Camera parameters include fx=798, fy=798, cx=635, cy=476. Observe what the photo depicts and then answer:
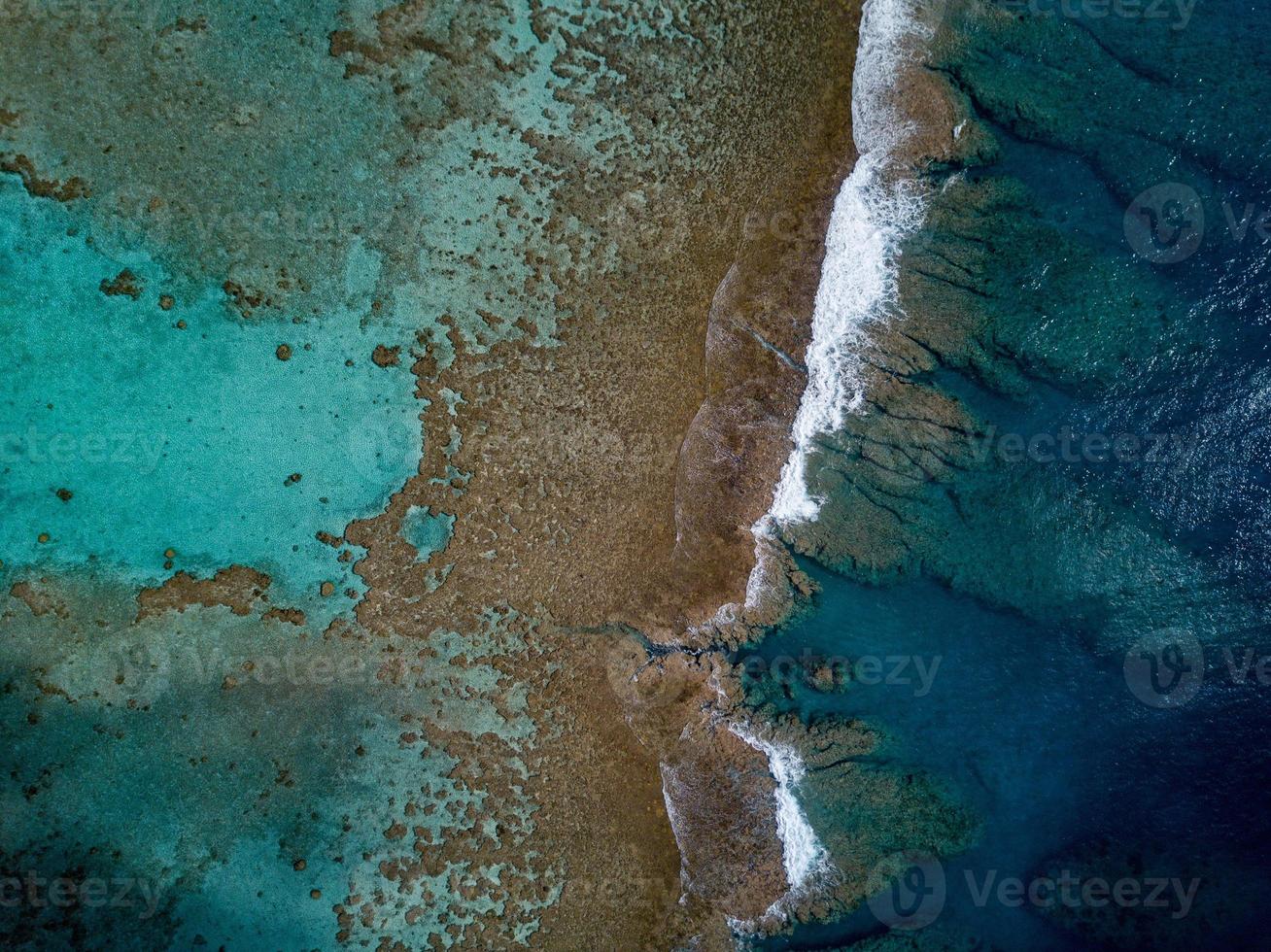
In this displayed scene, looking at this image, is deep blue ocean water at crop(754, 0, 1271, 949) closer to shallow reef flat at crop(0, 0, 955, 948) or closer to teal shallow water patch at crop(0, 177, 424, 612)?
shallow reef flat at crop(0, 0, 955, 948)

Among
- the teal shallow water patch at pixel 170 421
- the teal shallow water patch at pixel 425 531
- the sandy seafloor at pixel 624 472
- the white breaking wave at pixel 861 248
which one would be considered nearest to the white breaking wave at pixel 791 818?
the sandy seafloor at pixel 624 472

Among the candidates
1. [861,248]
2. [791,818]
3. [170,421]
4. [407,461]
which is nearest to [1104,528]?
[861,248]

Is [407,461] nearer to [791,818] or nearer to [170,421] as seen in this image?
[170,421]

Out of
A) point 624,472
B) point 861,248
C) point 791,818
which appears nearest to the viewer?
point 791,818

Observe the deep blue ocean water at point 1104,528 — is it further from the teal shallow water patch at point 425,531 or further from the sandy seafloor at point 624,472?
the teal shallow water patch at point 425,531

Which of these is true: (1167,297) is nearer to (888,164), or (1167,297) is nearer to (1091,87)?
(1091,87)

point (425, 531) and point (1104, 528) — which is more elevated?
point (1104, 528)

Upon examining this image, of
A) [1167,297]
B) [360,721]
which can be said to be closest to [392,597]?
[360,721]

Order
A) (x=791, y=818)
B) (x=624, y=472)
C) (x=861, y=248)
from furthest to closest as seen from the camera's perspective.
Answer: (x=624, y=472) → (x=861, y=248) → (x=791, y=818)
